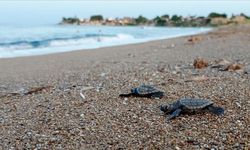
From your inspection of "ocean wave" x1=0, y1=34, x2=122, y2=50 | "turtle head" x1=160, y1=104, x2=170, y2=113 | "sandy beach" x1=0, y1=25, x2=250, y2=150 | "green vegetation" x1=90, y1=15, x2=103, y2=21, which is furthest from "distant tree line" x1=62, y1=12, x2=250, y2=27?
"turtle head" x1=160, y1=104, x2=170, y2=113

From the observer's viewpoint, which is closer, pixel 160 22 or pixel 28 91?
pixel 28 91

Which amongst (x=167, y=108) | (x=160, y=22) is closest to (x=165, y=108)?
(x=167, y=108)

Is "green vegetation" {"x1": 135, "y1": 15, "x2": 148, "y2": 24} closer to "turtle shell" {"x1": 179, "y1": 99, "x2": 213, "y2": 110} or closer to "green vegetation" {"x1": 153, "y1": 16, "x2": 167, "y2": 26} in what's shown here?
"green vegetation" {"x1": 153, "y1": 16, "x2": 167, "y2": 26}

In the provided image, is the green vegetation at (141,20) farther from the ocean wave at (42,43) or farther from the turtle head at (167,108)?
the turtle head at (167,108)

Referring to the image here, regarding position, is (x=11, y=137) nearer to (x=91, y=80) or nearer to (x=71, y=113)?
(x=71, y=113)

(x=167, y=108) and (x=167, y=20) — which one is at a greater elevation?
(x=167, y=108)

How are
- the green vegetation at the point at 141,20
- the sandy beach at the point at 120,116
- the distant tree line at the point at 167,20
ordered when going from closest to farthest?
1. the sandy beach at the point at 120,116
2. the distant tree line at the point at 167,20
3. the green vegetation at the point at 141,20

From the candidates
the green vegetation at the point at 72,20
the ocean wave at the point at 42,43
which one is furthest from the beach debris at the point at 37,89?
the green vegetation at the point at 72,20

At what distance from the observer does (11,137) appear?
168 inches

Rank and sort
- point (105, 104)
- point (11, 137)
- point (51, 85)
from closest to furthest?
point (11, 137) → point (105, 104) → point (51, 85)

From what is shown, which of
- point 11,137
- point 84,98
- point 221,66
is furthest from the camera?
point 221,66

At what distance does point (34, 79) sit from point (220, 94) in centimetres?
442

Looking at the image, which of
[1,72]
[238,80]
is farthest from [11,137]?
[1,72]

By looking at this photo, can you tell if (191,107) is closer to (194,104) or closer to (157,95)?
(194,104)
